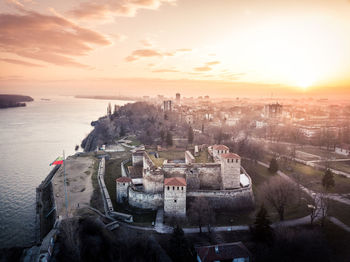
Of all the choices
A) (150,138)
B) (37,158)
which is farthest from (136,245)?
(37,158)

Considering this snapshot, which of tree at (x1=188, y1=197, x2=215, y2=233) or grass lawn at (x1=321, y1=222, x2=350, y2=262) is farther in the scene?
tree at (x1=188, y1=197, x2=215, y2=233)

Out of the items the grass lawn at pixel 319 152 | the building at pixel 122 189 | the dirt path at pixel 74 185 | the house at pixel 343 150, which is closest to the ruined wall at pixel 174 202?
the building at pixel 122 189

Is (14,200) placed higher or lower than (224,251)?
lower

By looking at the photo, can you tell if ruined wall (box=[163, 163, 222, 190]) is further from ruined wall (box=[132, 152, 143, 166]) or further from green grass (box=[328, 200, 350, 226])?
green grass (box=[328, 200, 350, 226])

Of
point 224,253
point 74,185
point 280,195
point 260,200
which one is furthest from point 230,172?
point 74,185

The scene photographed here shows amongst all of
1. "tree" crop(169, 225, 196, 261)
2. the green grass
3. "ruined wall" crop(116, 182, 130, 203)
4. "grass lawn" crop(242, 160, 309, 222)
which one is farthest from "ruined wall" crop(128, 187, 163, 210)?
the green grass

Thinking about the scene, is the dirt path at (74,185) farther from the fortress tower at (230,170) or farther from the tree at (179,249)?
the fortress tower at (230,170)

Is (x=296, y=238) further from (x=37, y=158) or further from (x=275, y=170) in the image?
(x=37, y=158)
